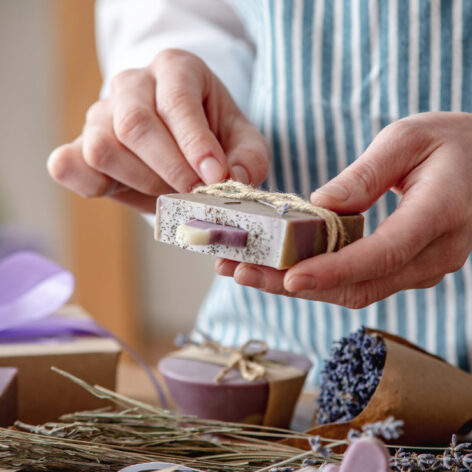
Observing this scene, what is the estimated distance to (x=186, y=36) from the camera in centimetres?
102

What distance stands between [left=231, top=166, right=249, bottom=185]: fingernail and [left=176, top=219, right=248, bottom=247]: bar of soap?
0.15m

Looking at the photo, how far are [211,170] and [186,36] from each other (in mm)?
465

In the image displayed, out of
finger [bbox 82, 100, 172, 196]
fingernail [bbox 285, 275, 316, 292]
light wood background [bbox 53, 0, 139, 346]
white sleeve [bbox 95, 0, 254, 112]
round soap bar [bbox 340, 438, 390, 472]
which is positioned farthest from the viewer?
light wood background [bbox 53, 0, 139, 346]

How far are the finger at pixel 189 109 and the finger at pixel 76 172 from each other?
0.11 metres

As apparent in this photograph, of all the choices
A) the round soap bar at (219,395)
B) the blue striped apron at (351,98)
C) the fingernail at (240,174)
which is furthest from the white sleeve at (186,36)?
the round soap bar at (219,395)

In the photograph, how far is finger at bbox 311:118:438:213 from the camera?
1.69 ft

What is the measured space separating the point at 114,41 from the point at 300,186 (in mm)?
424

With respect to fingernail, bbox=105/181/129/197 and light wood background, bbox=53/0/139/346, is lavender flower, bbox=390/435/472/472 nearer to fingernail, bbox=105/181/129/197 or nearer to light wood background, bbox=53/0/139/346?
fingernail, bbox=105/181/129/197

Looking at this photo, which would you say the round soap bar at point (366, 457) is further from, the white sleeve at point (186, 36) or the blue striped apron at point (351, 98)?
the white sleeve at point (186, 36)

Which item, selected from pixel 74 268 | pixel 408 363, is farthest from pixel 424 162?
pixel 74 268

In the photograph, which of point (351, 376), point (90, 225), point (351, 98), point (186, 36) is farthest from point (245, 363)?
point (90, 225)

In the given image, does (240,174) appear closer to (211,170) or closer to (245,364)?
(211,170)

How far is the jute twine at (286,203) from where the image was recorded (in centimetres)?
51

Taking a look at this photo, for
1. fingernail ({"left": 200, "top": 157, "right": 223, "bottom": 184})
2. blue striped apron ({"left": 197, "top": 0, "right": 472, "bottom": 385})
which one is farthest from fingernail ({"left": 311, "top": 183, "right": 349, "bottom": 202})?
blue striped apron ({"left": 197, "top": 0, "right": 472, "bottom": 385})
